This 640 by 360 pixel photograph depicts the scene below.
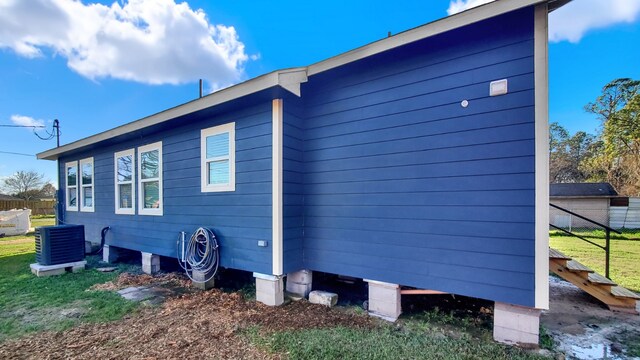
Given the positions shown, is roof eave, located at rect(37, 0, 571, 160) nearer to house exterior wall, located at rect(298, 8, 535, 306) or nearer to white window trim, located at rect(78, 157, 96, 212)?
house exterior wall, located at rect(298, 8, 535, 306)

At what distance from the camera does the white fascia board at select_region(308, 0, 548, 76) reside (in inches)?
96.6

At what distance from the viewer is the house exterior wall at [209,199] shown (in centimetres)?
380

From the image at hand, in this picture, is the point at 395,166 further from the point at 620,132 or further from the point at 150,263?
the point at 620,132

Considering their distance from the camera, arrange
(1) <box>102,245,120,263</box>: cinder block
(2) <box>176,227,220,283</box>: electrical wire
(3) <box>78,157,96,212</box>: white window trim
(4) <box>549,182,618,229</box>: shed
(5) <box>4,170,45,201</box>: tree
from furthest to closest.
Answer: (5) <box>4,170,45,201</box>: tree < (4) <box>549,182,618,229</box>: shed < (3) <box>78,157,96,212</box>: white window trim < (1) <box>102,245,120,263</box>: cinder block < (2) <box>176,227,220,283</box>: electrical wire

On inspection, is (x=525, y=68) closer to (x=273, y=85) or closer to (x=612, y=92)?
(x=273, y=85)

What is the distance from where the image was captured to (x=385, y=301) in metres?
3.24

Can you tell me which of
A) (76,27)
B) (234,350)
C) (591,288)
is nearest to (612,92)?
(591,288)

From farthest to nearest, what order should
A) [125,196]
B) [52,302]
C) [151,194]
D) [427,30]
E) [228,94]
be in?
1. [125,196]
2. [151,194]
3. [52,302]
4. [228,94]
5. [427,30]

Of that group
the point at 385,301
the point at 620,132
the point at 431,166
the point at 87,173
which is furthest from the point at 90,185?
the point at 620,132

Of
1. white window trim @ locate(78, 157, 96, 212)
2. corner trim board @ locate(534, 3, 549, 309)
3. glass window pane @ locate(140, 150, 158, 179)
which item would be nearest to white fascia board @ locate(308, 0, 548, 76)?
corner trim board @ locate(534, 3, 549, 309)

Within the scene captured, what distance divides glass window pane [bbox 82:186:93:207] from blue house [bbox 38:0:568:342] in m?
4.13

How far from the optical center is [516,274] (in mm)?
2545

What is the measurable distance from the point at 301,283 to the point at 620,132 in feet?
65.5

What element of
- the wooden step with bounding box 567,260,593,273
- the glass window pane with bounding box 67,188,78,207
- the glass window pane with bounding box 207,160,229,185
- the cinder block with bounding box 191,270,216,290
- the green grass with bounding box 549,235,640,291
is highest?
the glass window pane with bounding box 207,160,229,185
